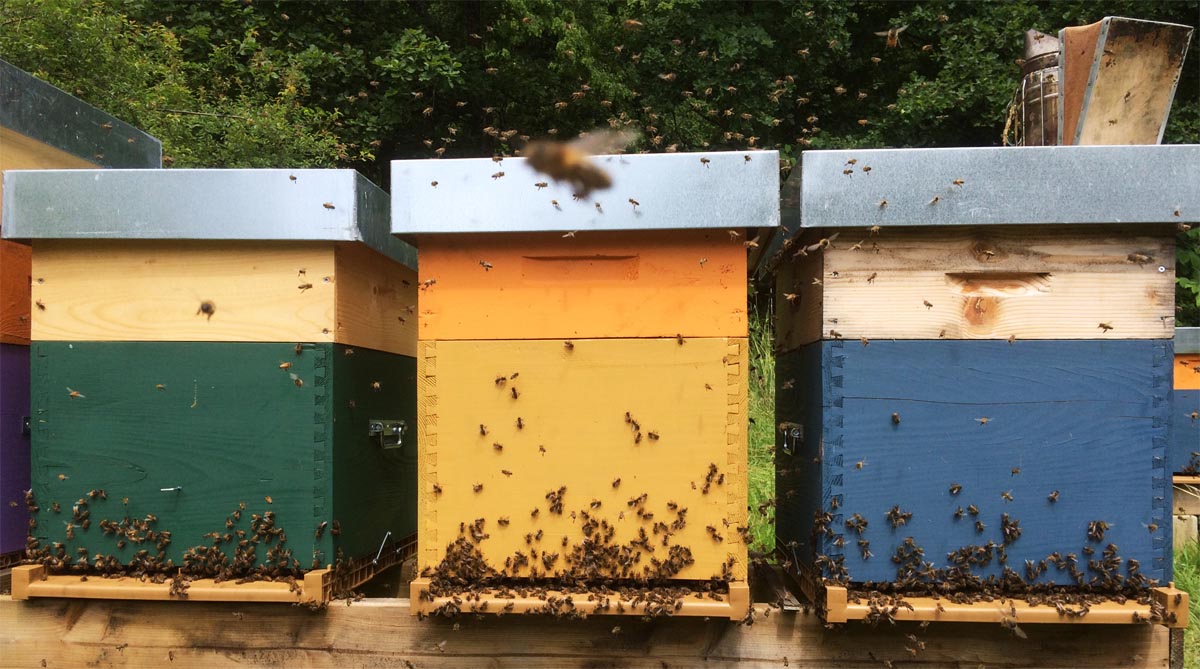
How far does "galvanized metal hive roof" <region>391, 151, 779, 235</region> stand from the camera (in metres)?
2.06

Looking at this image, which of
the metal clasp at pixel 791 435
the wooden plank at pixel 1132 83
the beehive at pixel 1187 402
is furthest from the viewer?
the beehive at pixel 1187 402

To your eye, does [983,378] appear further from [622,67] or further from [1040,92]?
[622,67]

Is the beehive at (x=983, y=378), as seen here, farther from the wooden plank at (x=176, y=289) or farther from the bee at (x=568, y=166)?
the wooden plank at (x=176, y=289)

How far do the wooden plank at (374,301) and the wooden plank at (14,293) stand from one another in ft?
3.67

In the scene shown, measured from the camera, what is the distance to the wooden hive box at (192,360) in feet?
Result: 7.16

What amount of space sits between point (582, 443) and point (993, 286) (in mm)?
1158

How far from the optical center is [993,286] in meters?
2.08

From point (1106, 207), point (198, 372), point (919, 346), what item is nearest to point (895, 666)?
point (919, 346)

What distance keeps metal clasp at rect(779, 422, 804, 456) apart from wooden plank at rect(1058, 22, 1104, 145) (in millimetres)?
1127

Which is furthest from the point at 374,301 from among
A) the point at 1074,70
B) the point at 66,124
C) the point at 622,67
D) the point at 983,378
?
the point at 622,67

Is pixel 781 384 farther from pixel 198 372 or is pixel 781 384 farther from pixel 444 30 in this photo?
pixel 444 30

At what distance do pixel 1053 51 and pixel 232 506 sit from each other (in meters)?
2.85

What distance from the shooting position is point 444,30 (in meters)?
11.3

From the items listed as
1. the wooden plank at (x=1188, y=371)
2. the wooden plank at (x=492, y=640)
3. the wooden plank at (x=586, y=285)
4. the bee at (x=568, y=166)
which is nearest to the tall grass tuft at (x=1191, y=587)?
the wooden plank at (x=1188, y=371)
